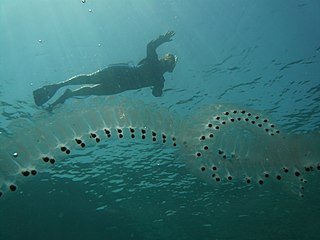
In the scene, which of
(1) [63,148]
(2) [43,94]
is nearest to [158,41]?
(2) [43,94]

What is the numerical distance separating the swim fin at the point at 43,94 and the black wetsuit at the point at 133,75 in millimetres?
1512

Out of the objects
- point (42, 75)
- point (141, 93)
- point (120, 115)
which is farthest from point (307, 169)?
point (42, 75)

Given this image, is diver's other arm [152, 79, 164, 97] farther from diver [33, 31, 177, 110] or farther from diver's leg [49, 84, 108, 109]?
diver's leg [49, 84, 108, 109]

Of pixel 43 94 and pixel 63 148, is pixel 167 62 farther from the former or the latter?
pixel 63 148

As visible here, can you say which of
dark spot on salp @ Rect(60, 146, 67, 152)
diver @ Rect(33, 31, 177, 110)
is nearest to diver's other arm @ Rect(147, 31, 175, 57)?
diver @ Rect(33, 31, 177, 110)

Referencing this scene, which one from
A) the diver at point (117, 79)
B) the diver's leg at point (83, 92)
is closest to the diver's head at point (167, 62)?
the diver at point (117, 79)

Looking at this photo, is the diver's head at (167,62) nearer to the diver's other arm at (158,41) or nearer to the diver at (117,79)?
the diver at (117,79)

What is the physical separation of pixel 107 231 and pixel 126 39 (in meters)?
21.8

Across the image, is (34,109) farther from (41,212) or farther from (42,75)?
(41,212)

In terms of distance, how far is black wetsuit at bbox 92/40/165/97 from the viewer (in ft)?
40.8

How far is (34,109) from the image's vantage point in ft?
55.3

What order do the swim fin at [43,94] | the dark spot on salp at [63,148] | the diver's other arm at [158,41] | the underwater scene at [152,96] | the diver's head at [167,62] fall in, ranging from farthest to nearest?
the diver's head at [167,62] → the swim fin at [43,94] → the diver's other arm at [158,41] → the underwater scene at [152,96] → the dark spot on salp at [63,148]

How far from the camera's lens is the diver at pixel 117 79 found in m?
12.1

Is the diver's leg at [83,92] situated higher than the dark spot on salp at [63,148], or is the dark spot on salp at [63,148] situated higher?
the diver's leg at [83,92]
